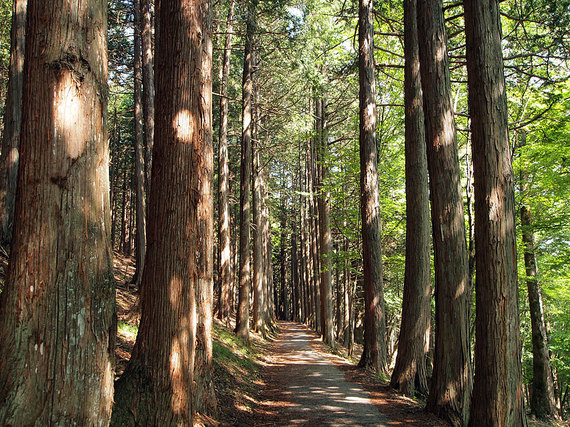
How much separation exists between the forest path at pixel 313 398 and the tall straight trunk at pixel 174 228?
2.78 metres

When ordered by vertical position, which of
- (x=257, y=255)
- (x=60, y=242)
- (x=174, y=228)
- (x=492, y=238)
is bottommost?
(x=60, y=242)

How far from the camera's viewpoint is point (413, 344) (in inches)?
341

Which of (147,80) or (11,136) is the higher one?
(147,80)

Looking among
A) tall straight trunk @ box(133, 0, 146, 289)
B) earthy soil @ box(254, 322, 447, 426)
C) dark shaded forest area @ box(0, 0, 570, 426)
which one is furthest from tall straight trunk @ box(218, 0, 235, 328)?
earthy soil @ box(254, 322, 447, 426)

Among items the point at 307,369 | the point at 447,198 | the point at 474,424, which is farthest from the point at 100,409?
the point at 307,369

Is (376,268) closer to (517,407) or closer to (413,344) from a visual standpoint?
(413,344)

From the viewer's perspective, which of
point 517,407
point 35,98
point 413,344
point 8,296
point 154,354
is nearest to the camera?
point 8,296

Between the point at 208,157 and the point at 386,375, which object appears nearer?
the point at 208,157

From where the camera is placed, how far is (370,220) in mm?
11219

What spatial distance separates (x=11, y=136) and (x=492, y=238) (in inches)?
369

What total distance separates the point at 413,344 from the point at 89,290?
24.8ft

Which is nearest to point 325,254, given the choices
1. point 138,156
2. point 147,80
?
point 138,156

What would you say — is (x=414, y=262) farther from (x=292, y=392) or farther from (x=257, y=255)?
(x=257, y=255)

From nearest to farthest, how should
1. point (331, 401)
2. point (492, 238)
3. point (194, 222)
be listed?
point (194, 222), point (492, 238), point (331, 401)
